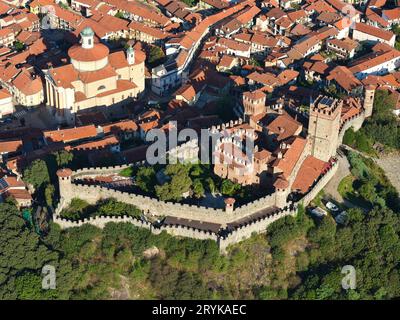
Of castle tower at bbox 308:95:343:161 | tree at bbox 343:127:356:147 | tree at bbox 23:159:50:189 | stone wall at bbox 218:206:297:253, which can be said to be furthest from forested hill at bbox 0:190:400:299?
tree at bbox 343:127:356:147

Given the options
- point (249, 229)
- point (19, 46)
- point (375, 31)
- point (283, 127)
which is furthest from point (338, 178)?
point (19, 46)

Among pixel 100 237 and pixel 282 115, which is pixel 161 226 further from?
pixel 282 115

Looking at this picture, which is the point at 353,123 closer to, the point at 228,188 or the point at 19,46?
the point at 228,188

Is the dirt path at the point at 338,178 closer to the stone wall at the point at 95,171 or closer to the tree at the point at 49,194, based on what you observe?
the stone wall at the point at 95,171

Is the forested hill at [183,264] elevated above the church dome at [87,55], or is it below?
below

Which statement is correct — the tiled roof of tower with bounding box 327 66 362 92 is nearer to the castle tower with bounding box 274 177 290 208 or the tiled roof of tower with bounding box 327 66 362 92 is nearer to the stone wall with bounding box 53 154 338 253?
the stone wall with bounding box 53 154 338 253

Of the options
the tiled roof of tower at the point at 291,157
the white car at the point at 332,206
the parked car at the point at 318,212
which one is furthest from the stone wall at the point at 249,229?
the white car at the point at 332,206
